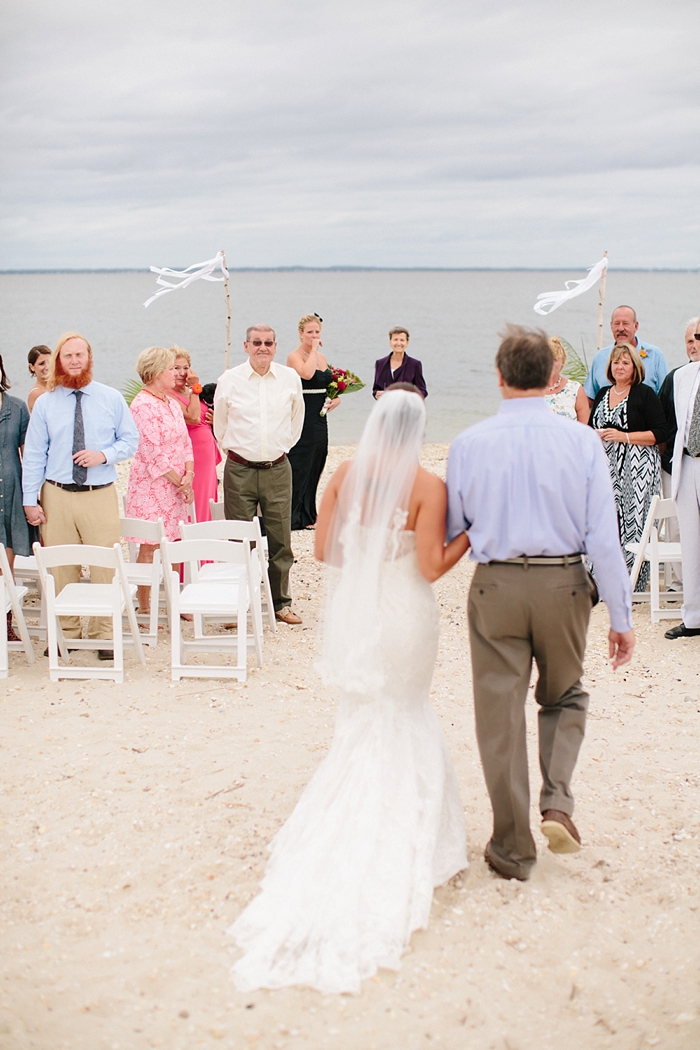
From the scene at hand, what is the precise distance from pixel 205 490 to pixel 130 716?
121 inches

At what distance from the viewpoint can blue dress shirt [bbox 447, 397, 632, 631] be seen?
3.38 m

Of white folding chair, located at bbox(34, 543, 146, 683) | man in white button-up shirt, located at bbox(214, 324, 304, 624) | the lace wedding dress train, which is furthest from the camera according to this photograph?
man in white button-up shirt, located at bbox(214, 324, 304, 624)

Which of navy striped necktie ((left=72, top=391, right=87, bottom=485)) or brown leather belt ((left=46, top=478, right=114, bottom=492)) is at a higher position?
navy striped necktie ((left=72, top=391, right=87, bottom=485))

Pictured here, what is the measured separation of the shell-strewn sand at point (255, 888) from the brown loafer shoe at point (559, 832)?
0.19 m

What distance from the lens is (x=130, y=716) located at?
548 cm

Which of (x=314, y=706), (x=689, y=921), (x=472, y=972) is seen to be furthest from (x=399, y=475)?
(x=314, y=706)

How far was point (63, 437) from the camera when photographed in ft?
20.5

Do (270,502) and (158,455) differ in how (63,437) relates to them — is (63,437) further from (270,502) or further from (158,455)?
(270,502)

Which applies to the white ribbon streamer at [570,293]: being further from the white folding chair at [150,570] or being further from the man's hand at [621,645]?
the man's hand at [621,645]

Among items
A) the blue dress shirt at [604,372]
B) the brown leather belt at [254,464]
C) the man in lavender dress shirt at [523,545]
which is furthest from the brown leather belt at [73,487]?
the blue dress shirt at [604,372]

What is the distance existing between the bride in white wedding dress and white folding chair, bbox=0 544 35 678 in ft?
10.1

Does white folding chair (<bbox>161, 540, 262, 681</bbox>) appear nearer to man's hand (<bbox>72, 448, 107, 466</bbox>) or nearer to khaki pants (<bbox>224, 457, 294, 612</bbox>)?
man's hand (<bbox>72, 448, 107, 466</bbox>)

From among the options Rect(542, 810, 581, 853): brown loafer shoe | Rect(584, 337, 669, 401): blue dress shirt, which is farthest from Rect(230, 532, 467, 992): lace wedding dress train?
Rect(584, 337, 669, 401): blue dress shirt

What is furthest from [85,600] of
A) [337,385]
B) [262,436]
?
[337,385]
